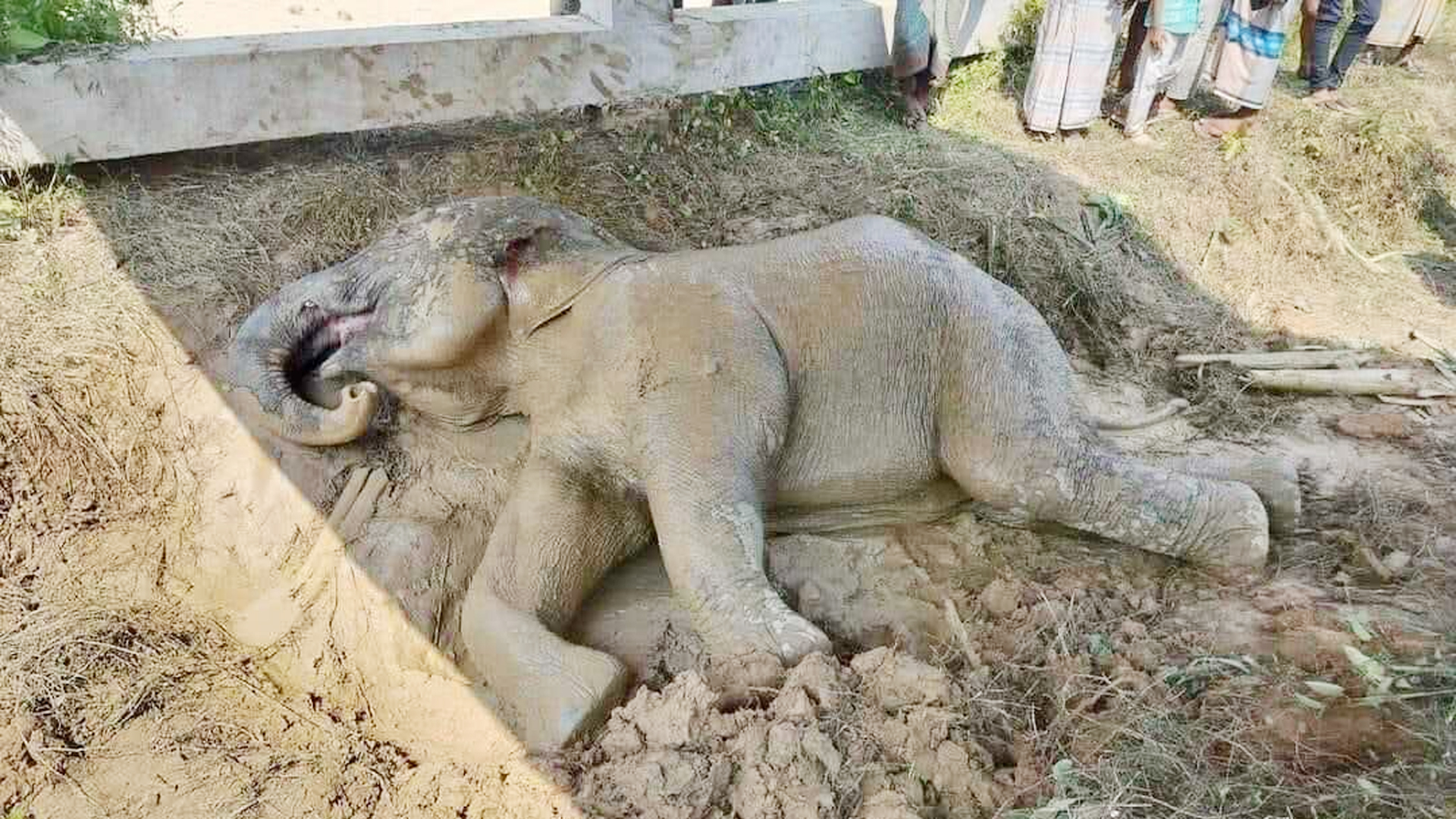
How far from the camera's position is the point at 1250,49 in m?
6.62

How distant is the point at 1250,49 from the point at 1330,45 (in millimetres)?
1409

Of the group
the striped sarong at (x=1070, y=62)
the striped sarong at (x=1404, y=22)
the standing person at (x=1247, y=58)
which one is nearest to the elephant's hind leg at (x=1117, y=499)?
the striped sarong at (x=1070, y=62)

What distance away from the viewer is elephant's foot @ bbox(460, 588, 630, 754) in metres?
2.60

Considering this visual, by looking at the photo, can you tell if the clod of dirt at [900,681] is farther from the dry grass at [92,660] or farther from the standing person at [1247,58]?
the standing person at [1247,58]

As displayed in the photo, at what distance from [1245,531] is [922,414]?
104 cm

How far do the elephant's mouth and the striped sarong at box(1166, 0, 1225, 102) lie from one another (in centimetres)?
552

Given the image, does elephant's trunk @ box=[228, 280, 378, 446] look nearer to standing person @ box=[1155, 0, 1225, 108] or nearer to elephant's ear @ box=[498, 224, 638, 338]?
elephant's ear @ box=[498, 224, 638, 338]

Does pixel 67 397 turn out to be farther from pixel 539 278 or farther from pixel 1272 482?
pixel 1272 482

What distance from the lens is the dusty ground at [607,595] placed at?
2.31 metres

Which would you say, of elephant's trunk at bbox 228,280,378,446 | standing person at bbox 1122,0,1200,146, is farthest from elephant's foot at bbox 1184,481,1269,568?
standing person at bbox 1122,0,1200,146

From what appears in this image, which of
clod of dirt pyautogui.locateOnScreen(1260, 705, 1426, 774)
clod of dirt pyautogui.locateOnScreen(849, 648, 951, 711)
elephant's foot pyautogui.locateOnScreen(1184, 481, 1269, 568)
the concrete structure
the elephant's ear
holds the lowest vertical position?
elephant's foot pyautogui.locateOnScreen(1184, 481, 1269, 568)

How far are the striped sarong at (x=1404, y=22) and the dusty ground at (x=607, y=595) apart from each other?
5.96 meters

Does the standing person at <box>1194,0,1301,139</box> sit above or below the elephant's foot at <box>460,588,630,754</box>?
above

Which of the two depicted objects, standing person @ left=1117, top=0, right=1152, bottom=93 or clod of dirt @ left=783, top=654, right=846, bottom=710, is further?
standing person @ left=1117, top=0, right=1152, bottom=93
